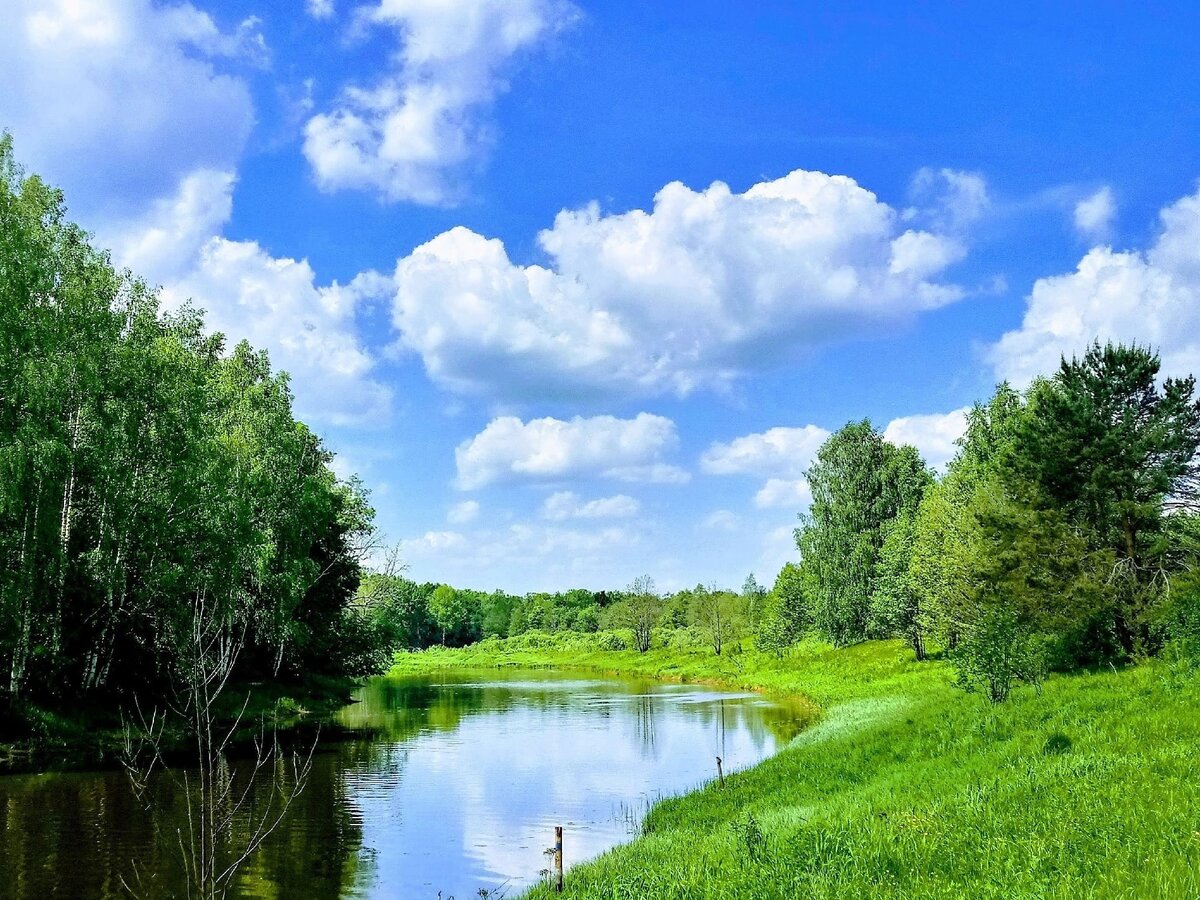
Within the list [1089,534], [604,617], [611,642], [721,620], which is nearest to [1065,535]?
[1089,534]

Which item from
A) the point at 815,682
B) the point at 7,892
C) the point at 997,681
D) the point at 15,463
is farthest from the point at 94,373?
the point at 815,682

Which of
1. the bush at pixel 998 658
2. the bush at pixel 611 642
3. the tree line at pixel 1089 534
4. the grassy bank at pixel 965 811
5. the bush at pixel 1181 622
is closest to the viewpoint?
the grassy bank at pixel 965 811

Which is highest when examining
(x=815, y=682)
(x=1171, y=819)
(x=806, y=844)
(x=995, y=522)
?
(x=995, y=522)

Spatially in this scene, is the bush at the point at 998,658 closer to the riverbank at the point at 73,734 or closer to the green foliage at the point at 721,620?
the riverbank at the point at 73,734

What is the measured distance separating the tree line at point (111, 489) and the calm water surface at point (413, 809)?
618 centimetres

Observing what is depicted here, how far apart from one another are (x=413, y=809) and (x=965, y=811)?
17153 mm

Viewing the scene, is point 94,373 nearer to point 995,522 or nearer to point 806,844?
point 806,844

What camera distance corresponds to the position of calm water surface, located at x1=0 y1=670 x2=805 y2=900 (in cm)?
1842

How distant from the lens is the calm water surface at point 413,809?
18.4 m

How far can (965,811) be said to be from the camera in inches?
554

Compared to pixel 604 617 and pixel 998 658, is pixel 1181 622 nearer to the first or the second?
pixel 998 658

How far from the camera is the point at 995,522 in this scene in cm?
→ 3731

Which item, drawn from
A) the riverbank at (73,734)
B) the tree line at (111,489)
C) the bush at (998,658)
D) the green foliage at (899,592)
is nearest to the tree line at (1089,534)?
the bush at (998,658)

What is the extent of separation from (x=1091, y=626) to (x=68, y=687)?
4415cm
